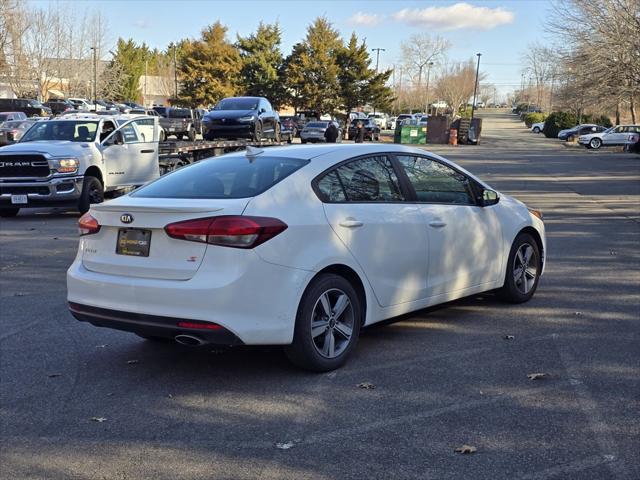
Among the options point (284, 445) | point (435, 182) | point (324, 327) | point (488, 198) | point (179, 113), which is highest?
point (179, 113)

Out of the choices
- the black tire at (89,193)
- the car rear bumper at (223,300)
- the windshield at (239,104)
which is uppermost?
the windshield at (239,104)

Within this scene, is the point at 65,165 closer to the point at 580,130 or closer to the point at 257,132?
the point at 257,132

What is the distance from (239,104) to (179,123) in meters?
16.3

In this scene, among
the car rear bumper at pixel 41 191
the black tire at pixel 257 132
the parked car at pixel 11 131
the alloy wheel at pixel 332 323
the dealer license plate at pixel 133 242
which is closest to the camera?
the dealer license plate at pixel 133 242

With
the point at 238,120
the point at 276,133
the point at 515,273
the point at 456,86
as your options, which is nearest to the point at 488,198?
the point at 515,273

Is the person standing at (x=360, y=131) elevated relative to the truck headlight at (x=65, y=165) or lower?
elevated

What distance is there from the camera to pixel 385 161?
6043mm

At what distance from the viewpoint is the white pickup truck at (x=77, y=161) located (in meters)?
13.9

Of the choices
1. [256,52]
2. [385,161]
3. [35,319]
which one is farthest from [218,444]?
[256,52]

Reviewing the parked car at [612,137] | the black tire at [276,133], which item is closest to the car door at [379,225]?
the black tire at [276,133]

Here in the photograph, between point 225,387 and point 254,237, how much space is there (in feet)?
3.60

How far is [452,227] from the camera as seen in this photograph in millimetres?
6270

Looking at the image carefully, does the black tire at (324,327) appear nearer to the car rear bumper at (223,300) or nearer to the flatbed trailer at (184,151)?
the car rear bumper at (223,300)

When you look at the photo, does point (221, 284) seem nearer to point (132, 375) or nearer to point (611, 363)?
point (132, 375)
